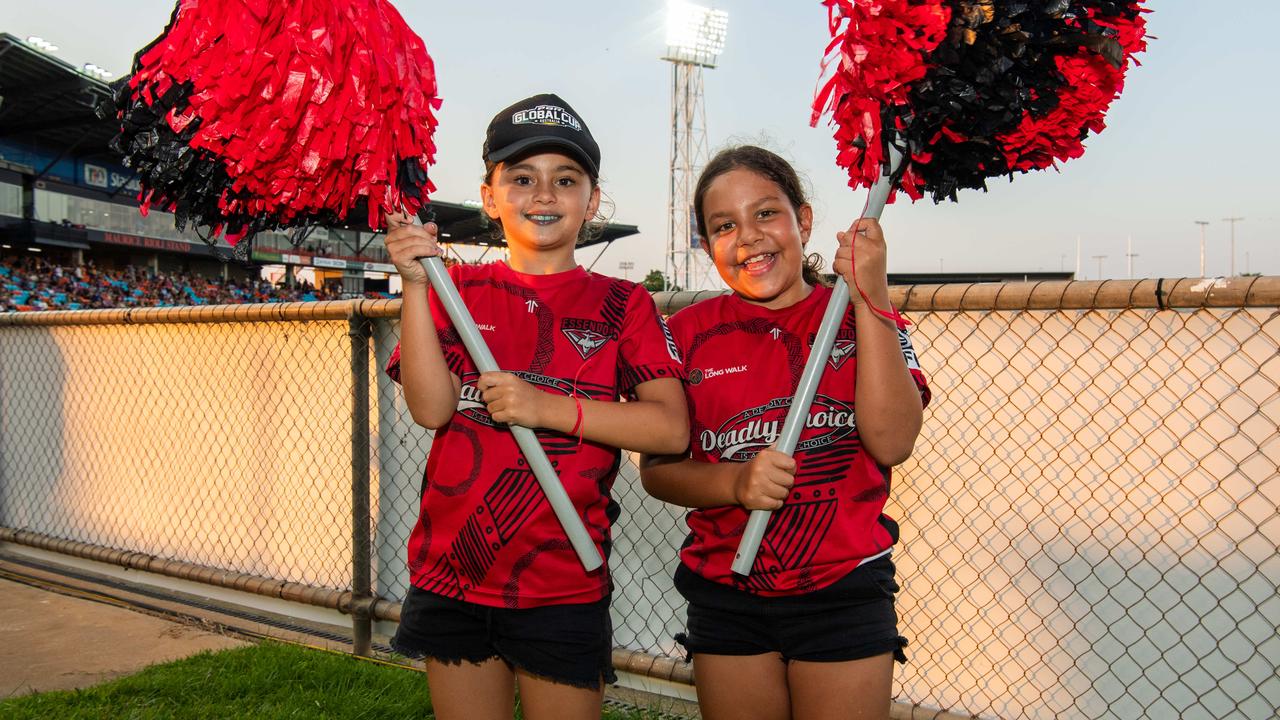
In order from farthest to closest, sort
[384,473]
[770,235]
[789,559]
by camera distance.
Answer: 1. [384,473]
2. [770,235]
3. [789,559]

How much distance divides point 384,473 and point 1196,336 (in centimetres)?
321

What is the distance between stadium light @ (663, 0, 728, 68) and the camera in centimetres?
3931

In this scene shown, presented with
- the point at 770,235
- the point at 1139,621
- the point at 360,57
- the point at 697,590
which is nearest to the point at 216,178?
the point at 360,57

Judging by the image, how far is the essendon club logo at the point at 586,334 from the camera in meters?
1.97

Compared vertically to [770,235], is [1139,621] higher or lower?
lower

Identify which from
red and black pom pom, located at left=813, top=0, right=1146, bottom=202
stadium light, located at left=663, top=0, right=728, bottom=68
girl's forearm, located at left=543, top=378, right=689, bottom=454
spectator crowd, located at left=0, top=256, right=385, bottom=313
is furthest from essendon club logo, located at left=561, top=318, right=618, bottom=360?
stadium light, located at left=663, top=0, right=728, bottom=68

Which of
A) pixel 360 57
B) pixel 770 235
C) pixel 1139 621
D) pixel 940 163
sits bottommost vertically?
pixel 1139 621

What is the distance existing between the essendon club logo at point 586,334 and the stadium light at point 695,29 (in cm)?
3918

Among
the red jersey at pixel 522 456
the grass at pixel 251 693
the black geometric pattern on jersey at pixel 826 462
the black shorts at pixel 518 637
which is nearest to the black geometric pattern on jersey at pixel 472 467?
the red jersey at pixel 522 456

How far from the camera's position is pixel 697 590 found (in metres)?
1.91

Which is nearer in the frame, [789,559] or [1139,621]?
[789,559]

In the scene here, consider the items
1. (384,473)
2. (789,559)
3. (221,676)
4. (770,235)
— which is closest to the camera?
(789,559)

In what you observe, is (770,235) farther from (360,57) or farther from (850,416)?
(360,57)

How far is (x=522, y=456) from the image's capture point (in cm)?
191
